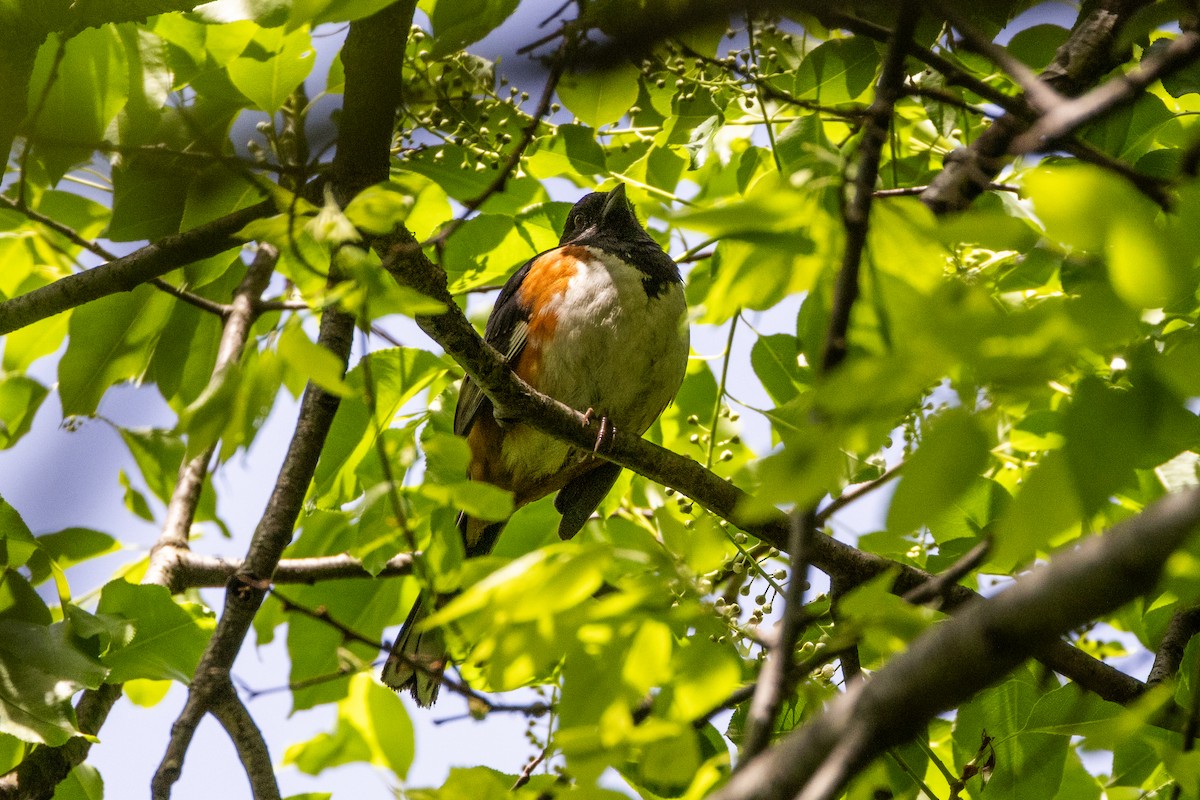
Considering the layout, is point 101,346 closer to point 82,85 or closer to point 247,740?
point 82,85

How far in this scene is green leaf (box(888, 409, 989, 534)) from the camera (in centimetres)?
121

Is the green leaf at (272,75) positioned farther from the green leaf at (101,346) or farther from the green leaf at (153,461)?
the green leaf at (153,461)

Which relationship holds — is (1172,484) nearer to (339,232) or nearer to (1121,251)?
(1121,251)

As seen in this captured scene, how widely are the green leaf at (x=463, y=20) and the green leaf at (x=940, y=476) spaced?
2053 millimetres

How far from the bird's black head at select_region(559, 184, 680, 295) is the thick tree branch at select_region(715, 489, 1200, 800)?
9.87 ft

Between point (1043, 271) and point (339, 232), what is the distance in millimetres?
1975

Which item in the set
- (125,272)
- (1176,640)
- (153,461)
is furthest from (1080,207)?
(153,461)

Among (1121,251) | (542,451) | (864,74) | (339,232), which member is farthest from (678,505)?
(1121,251)

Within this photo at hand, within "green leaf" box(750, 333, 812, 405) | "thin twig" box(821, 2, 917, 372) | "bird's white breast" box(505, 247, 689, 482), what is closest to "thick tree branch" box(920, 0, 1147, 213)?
"green leaf" box(750, 333, 812, 405)

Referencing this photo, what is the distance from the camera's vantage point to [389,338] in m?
2.99

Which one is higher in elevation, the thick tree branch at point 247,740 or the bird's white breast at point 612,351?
the bird's white breast at point 612,351

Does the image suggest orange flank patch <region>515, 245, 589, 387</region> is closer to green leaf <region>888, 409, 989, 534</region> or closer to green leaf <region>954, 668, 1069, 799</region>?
green leaf <region>954, 668, 1069, 799</region>

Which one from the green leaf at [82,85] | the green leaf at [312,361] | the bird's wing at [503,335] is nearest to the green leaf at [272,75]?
the green leaf at [82,85]

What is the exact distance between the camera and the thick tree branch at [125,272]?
3.09 metres
